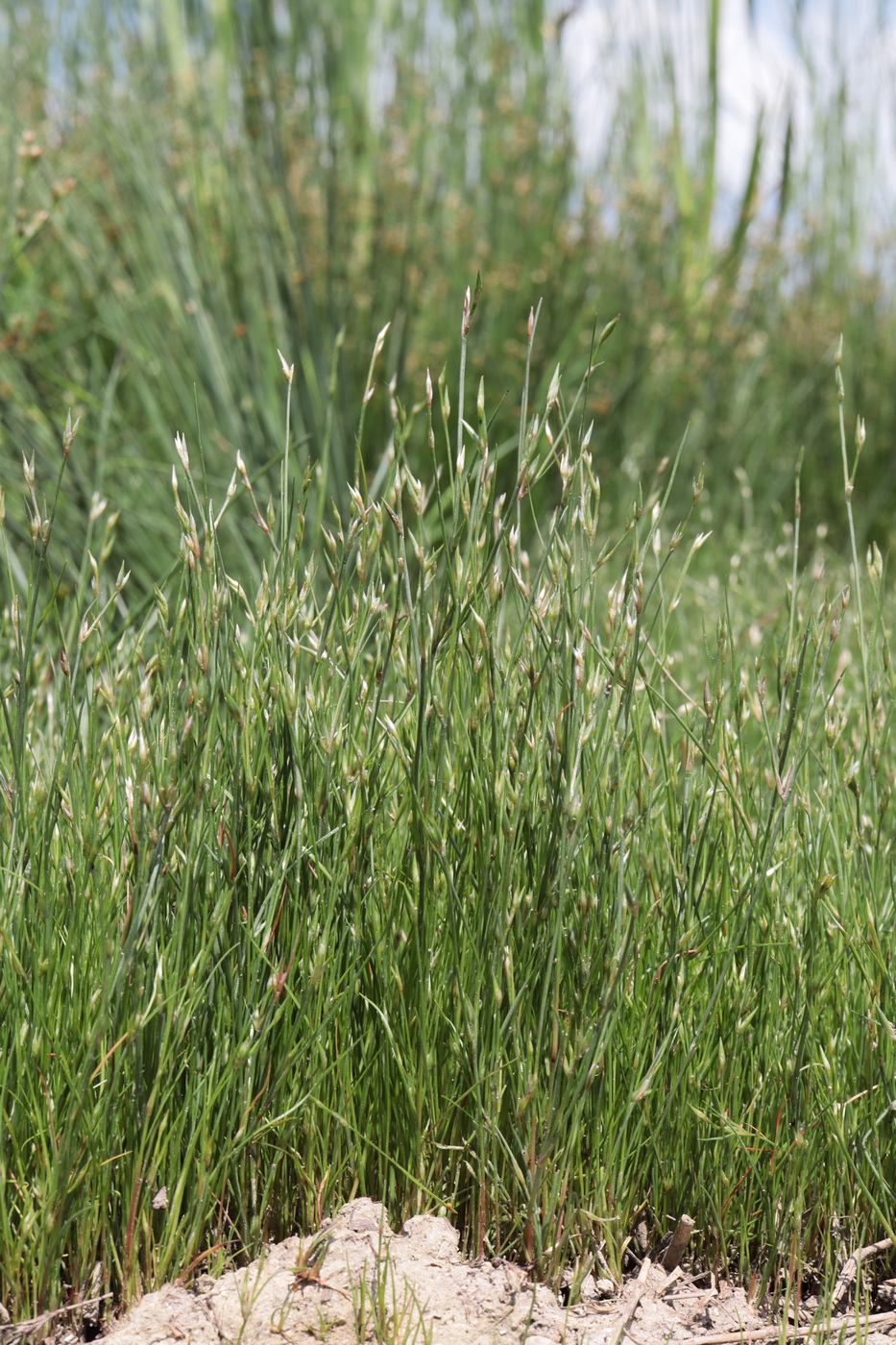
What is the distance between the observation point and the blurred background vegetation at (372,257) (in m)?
3.41

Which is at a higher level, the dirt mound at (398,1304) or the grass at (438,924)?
the grass at (438,924)

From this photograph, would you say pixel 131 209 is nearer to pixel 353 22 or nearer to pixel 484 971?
pixel 353 22

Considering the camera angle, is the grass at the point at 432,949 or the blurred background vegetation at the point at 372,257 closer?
the grass at the point at 432,949

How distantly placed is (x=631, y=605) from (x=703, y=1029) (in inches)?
23.0

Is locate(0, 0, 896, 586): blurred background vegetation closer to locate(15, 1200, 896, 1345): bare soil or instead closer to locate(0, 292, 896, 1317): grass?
locate(0, 292, 896, 1317): grass

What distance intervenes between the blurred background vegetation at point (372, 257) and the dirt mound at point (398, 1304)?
1.90 metres

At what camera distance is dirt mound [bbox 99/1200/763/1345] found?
123 cm

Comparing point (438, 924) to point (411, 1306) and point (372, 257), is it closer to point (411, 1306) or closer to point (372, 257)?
point (411, 1306)

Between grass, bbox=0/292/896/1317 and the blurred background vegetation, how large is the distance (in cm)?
154

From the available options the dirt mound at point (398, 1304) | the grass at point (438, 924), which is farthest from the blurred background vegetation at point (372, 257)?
the dirt mound at point (398, 1304)

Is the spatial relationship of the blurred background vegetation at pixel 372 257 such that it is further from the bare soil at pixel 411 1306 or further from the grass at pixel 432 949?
the bare soil at pixel 411 1306

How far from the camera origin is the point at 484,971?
4.43ft

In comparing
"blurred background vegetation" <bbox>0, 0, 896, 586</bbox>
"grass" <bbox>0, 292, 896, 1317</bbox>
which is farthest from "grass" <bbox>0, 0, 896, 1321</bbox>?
"blurred background vegetation" <bbox>0, 0, 896, 586</bbox>

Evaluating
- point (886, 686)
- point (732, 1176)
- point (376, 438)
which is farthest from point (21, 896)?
point (376, 438)
